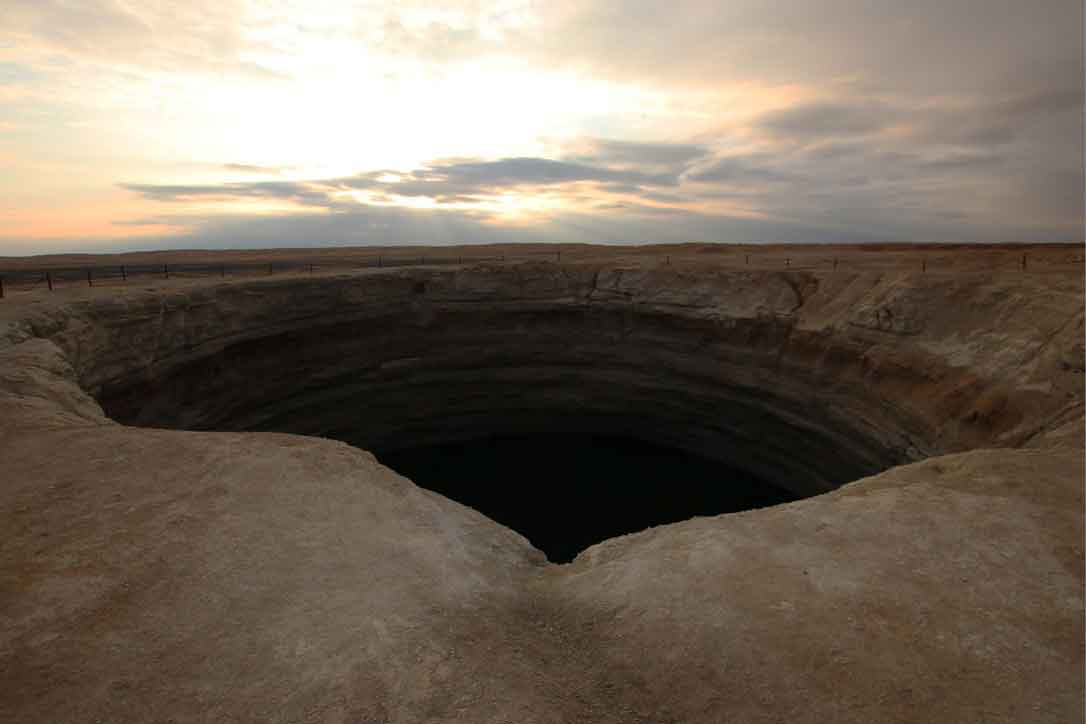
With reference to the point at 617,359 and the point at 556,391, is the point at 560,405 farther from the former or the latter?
the point at 617,359

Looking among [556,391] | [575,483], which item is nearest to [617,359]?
[556,391]

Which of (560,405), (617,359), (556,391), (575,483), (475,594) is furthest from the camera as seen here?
(560,405)

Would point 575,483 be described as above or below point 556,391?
below

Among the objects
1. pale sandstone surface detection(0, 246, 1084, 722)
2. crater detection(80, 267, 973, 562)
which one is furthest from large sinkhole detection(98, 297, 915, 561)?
pale sandstone surface detection(0, 246, 1084, 722)

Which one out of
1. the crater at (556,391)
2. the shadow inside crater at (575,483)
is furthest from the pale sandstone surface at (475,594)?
the shadow inside crater at (575,483)

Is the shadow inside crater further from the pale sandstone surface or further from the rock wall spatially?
the pale sandstone surface

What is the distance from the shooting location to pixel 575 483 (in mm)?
24688

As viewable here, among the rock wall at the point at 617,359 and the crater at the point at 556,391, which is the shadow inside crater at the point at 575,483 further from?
the rock wall at the point at 617,359

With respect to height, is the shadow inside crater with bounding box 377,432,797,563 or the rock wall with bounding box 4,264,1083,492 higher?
the rock wall with bounding box 4,264,1083,492

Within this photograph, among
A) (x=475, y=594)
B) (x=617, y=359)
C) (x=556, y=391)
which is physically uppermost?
(x=475, y=594)

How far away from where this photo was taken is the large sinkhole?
20031 millimetres

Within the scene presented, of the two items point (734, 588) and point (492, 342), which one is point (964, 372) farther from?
point (492, 342)

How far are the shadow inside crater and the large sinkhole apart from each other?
9 cm

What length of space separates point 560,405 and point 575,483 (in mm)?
4371
